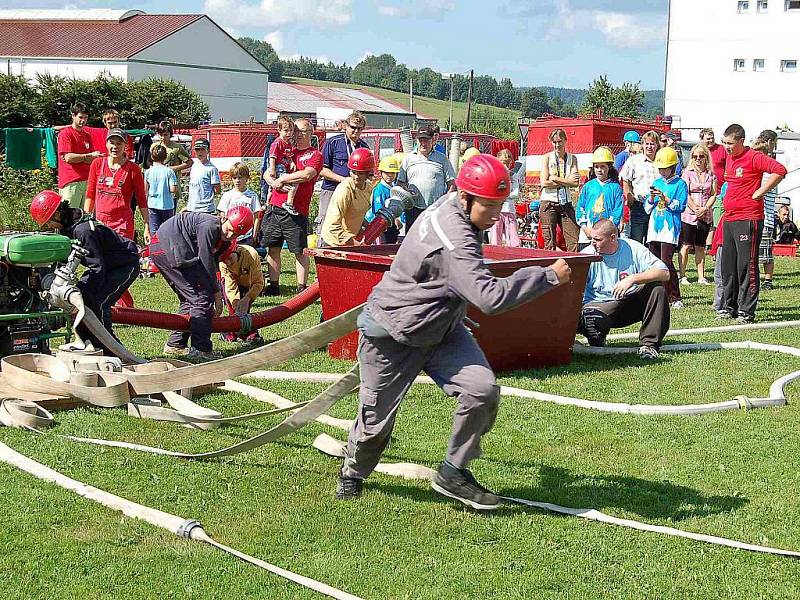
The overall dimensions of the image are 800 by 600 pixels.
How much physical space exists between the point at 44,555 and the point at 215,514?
36.0 inches

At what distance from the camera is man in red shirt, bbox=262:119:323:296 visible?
1317 centimetres

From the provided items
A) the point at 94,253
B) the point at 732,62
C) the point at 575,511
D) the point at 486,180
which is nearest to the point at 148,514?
the point at 575,511

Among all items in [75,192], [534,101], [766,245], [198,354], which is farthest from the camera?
[534,101]

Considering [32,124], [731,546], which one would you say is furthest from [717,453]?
[32,124]

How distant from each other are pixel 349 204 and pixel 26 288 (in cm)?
385

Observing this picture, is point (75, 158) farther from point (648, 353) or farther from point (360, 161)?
point (648, 353)

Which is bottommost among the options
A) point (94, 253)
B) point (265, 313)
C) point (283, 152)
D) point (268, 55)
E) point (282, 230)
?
point (265, 313)

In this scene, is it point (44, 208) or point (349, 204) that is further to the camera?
point (349, 204)

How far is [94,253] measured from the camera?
8461mm

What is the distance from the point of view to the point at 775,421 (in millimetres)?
7559

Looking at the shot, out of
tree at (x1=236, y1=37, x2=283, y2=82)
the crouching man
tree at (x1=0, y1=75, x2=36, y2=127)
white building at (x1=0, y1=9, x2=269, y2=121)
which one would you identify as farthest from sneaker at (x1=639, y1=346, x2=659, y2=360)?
tree at (x1=236, y1=37, x2=283, y2=82)

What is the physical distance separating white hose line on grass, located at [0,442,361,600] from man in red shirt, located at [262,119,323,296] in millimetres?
6825

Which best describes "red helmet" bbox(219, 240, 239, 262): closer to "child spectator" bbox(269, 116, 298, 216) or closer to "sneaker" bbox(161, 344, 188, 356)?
"sneaker" bbox(161, 344, 188, 356)

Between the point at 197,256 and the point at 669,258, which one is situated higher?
the point at 197,256
